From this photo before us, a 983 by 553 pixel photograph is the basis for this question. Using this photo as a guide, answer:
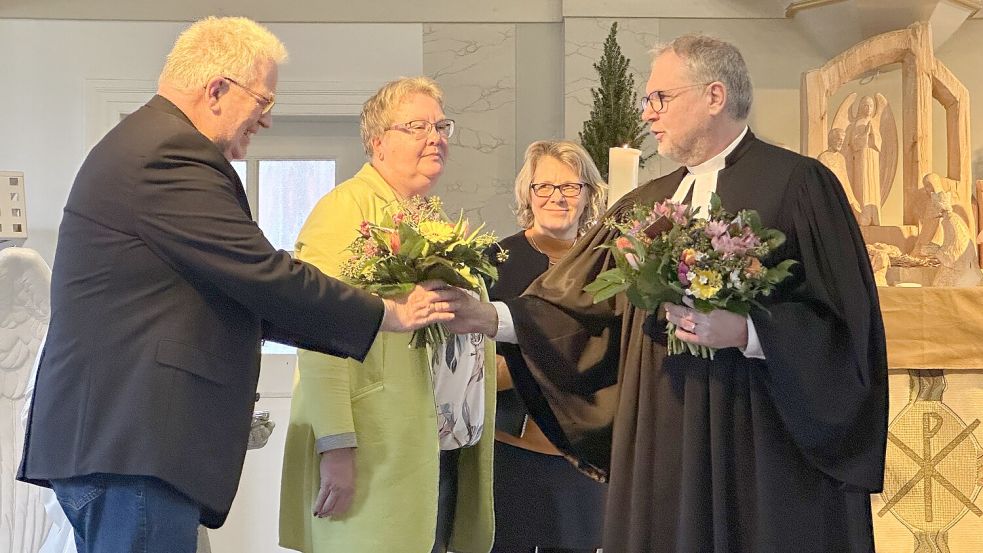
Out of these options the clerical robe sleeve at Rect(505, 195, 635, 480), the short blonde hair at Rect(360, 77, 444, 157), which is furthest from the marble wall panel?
the clerical robe sleeve at Rect(505, 195, 635, 480)

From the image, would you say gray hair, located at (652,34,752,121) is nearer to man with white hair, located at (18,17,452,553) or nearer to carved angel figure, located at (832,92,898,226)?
man with white hair, located at (18,17,452,553)

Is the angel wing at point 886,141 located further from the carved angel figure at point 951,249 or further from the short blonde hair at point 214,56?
the short blonde hair at point 214,56

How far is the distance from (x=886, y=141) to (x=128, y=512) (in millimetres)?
3821

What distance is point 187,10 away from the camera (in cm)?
569

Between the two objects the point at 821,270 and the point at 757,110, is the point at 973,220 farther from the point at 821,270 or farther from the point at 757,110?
the point at 821,270

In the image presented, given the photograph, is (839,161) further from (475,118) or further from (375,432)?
(375,432)

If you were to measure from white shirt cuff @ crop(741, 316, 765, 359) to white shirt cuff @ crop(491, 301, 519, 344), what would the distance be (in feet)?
1.94

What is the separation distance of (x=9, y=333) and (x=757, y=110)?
3.70m

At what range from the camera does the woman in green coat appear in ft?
8.29

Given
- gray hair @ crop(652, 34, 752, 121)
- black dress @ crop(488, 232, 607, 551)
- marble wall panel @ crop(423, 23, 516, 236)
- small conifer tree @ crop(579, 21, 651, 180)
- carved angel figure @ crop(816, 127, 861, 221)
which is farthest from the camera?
marble wall panel @ crop(423, 23, 516, 236)

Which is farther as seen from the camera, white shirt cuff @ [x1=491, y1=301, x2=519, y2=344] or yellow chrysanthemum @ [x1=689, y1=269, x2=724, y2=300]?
white shirt cuff @ [x1=491, y1=301, x2=519, y2=344]

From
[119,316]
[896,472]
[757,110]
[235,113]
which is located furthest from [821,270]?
[757,110]

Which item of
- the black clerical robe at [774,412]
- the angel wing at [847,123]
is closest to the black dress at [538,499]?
the black clerical robe at [774,412]

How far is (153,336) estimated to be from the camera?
2.06m
